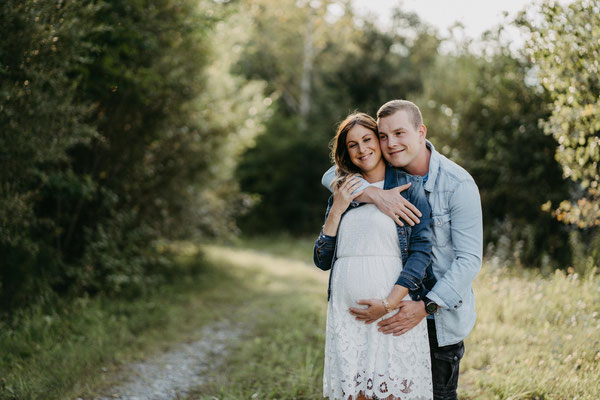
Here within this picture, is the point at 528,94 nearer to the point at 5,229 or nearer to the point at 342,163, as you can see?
the point at 342,163

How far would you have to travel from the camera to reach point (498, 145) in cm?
859

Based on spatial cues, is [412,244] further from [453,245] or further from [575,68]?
[575,68]

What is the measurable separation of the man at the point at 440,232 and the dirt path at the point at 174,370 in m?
2.68

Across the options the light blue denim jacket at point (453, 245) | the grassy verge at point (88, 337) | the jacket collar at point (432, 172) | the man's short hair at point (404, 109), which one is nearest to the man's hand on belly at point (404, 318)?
the light blue denim jacket at point (453, 245)

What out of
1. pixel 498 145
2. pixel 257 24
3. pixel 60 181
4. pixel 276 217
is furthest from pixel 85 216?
pixel 257 24

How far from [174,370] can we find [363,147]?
3.51 m

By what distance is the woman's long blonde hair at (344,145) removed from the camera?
296 centimetres

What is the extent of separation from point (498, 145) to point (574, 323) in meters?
4.97

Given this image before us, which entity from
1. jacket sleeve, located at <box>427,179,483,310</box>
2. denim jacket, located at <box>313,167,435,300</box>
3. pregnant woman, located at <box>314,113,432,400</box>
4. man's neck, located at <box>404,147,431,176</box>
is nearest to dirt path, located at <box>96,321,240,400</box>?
pregnant woman, located at <box>314,113,432,400</box>

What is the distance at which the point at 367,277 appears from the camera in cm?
276

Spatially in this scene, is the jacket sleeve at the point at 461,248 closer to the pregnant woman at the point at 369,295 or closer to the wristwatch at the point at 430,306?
the wristwatch at the point at 430,306

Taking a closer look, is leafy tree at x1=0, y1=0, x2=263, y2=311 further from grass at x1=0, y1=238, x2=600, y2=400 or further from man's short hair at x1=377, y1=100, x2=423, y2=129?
man's short hair at x1=377, y1=100, x2=423, y2=129

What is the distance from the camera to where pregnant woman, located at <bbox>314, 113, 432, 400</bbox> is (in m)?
2.72

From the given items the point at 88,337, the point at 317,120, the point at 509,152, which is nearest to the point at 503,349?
the point at 88,337
